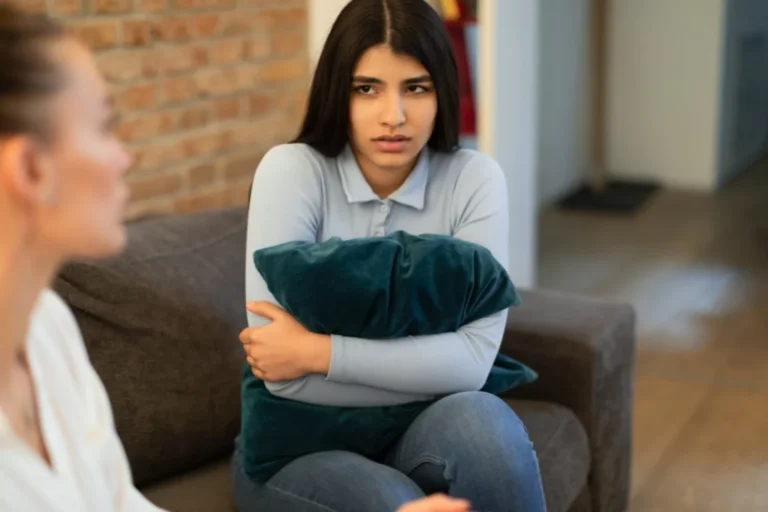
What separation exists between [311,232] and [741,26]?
4.20 m

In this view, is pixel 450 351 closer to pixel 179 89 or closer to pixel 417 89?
pixel 417 89

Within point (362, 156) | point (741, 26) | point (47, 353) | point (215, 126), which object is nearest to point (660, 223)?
point (741, 26)

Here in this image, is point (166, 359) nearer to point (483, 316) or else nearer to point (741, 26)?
point (483, 316)

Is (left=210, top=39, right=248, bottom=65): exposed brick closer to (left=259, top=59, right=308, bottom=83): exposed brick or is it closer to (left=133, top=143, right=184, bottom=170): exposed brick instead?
(left=259, top=59, right=308, bottom=83): exposed brick

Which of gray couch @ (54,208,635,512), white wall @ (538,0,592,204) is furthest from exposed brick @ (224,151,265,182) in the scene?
white wall @ (538,0,592,204)

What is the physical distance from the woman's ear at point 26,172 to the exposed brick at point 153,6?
174cm

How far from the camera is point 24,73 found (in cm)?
75

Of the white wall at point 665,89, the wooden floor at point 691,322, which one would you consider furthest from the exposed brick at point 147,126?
the white wall at point 665,89

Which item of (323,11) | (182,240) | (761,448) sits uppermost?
(323,11)

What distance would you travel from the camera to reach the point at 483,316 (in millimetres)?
1567

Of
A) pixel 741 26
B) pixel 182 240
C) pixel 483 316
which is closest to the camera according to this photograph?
pixel 483 316

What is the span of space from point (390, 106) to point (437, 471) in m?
0.55

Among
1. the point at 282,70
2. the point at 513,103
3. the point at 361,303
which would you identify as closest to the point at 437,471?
the point at 361,303

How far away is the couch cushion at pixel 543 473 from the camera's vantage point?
162 centimetres
